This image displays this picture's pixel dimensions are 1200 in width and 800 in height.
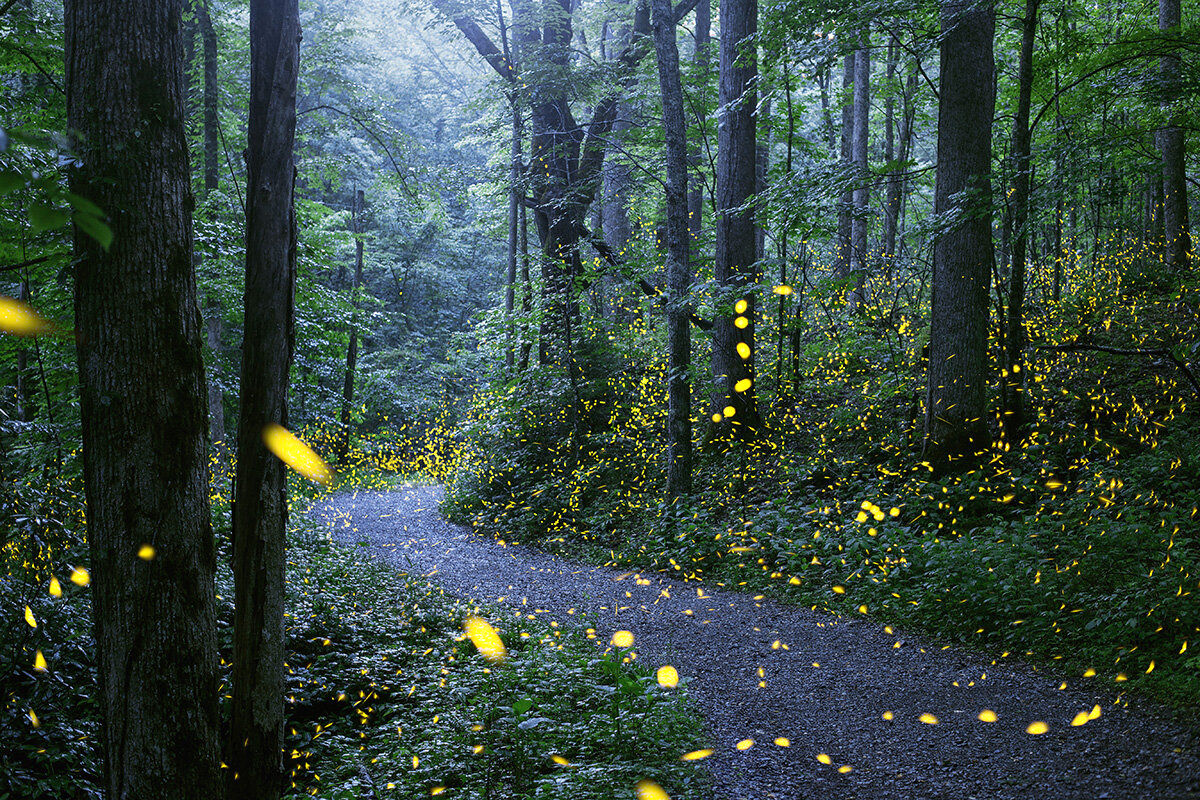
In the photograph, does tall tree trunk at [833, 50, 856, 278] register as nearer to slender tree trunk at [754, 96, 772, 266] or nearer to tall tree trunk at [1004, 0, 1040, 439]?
slender tree trunk at [754, 96, 772, 266]

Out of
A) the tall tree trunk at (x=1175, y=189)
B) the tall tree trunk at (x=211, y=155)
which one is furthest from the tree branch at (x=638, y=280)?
the tall tree trunk at (x=1175, y=189)

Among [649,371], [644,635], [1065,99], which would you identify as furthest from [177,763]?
[1065,99]

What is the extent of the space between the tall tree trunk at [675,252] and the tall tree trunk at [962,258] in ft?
10.3

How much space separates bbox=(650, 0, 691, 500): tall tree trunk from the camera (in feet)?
30.3

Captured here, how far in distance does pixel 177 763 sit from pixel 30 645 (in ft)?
5.92

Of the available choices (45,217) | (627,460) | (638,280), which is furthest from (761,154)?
(45,217)

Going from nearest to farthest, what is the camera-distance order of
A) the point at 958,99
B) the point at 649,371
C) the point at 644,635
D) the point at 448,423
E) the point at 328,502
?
the point at 644,635
the point at 958,99
the point at 649,371
the point at 328,502
the point at 448,423

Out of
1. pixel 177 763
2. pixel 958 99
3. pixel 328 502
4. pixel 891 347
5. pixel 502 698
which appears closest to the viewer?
pixel 177 763

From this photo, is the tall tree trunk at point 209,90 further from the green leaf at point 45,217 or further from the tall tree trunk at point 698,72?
the green leaf at point 45,217

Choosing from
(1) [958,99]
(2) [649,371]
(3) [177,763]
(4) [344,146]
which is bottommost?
(3) [177,763]

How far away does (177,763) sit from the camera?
3059mm

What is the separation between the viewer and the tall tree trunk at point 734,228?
34.1ft

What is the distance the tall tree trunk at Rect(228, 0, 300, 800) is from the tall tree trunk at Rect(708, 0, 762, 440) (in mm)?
7454

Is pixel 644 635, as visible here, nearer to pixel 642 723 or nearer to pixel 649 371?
pixel 642 723
